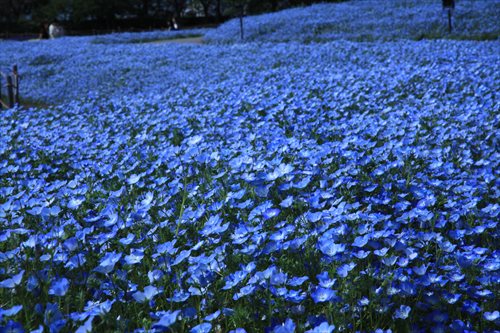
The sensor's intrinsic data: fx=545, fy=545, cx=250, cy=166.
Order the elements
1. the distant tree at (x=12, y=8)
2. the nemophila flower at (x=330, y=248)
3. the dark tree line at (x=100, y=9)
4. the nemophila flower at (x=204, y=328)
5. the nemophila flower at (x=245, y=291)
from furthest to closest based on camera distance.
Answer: the distant tree at (x=12, y=8)
the dark tree line at (x=100, y=9)
the nemophila flower at (x=330, y=248)
the nemophila flower at (x=245, y=291)
the nemophila flower at (x=204, y=328)

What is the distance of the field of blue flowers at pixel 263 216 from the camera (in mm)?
2420

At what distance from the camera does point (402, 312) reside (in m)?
2.37

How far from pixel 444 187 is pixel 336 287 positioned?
151 cm

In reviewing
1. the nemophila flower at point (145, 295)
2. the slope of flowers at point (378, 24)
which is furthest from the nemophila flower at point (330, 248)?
the slope of flowers at point (378, 24)

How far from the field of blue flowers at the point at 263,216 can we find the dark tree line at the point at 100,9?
3991 cm

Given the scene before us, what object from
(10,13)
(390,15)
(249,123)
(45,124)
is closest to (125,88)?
(45,124)

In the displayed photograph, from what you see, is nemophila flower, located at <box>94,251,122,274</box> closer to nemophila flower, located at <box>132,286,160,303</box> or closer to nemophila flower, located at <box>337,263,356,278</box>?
nemophila flower, located at <box>132,286,160,303</box>

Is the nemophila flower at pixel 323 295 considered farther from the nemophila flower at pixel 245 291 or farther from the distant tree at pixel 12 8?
the distant tree at pixel 12 8

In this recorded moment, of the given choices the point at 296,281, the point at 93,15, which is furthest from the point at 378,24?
the point at 93,15

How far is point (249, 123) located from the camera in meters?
6.06

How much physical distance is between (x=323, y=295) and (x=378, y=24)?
20.5 meters

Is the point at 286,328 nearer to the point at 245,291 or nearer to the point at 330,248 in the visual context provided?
the point at 245,291

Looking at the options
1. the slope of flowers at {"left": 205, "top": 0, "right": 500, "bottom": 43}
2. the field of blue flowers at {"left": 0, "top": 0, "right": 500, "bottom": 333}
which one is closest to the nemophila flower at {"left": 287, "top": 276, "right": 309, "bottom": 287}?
the field of blue flowers at {"left": 0, "top": 0, "right": 500, "bottom": 333}

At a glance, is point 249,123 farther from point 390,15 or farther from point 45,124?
point 390,15
